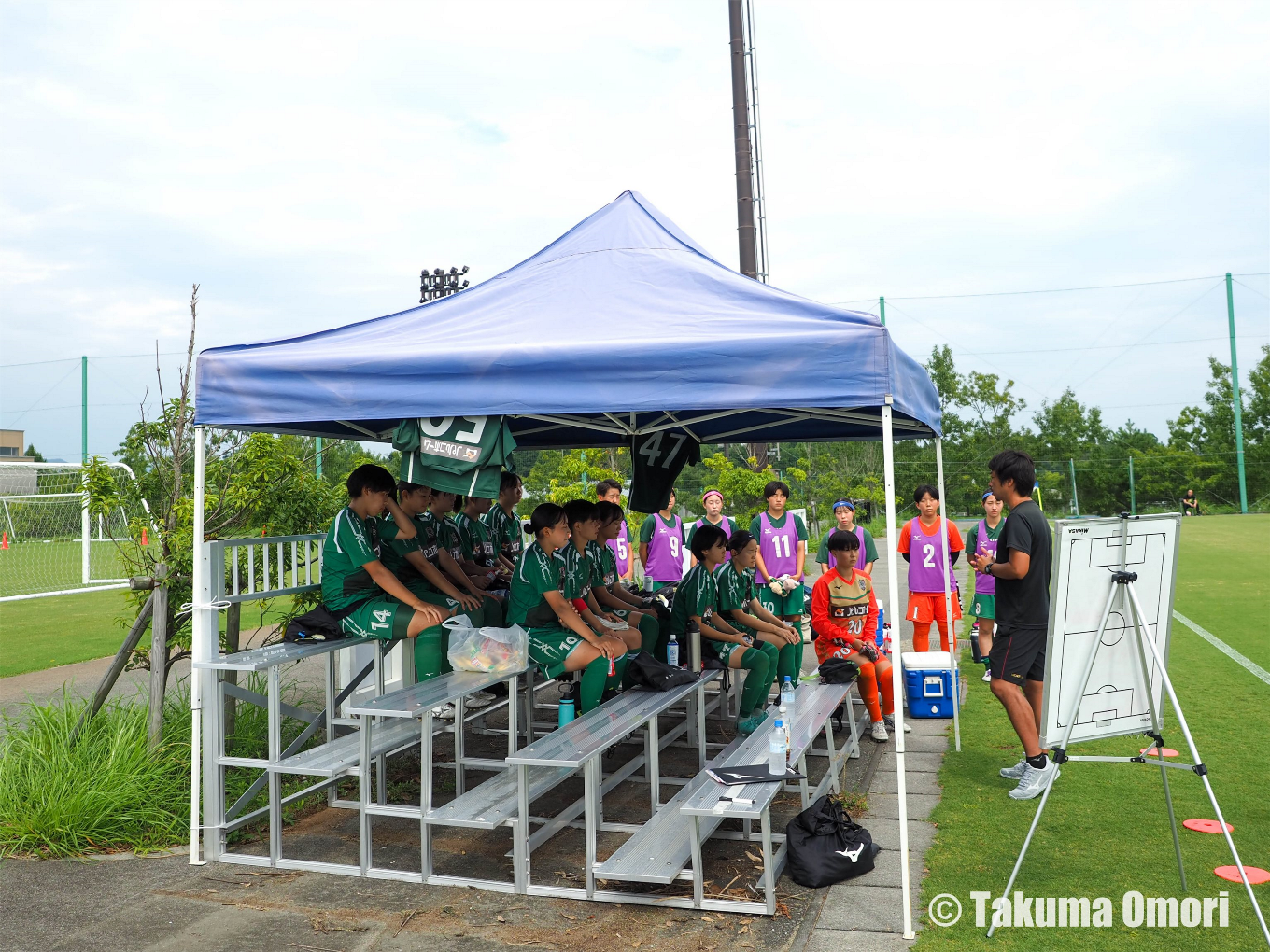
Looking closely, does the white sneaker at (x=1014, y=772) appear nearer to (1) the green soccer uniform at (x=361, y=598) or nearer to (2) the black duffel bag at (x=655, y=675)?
(2) the black duffel bag at (x=655, y=675)

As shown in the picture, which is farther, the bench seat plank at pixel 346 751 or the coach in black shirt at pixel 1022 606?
the coach in black shirt at pixel 1022 606

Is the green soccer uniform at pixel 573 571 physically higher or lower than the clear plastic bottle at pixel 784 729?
higher

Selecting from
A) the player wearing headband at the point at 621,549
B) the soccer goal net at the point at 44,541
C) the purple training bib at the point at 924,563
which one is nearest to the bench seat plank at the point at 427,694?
the player wearing headband at the point at 621,549

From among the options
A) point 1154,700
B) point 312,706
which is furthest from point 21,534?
point 1154,700

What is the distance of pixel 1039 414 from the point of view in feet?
122

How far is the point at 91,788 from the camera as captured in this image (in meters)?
4.66

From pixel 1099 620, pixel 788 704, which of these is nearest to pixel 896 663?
pixel 1099 620

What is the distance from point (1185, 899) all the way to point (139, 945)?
401 centimetres

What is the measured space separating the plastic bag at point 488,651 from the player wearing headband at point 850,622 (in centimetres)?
221

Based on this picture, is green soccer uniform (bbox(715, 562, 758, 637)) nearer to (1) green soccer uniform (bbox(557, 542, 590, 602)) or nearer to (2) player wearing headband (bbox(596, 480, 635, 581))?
(1) green soccer uniform (bbox(557, 542, 590, 602))

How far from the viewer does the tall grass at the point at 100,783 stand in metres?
4.53

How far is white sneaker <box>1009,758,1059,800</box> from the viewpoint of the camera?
5.05 metres

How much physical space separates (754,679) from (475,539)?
2522 millimetres

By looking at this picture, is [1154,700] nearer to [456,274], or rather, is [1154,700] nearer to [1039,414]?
[456,274]
